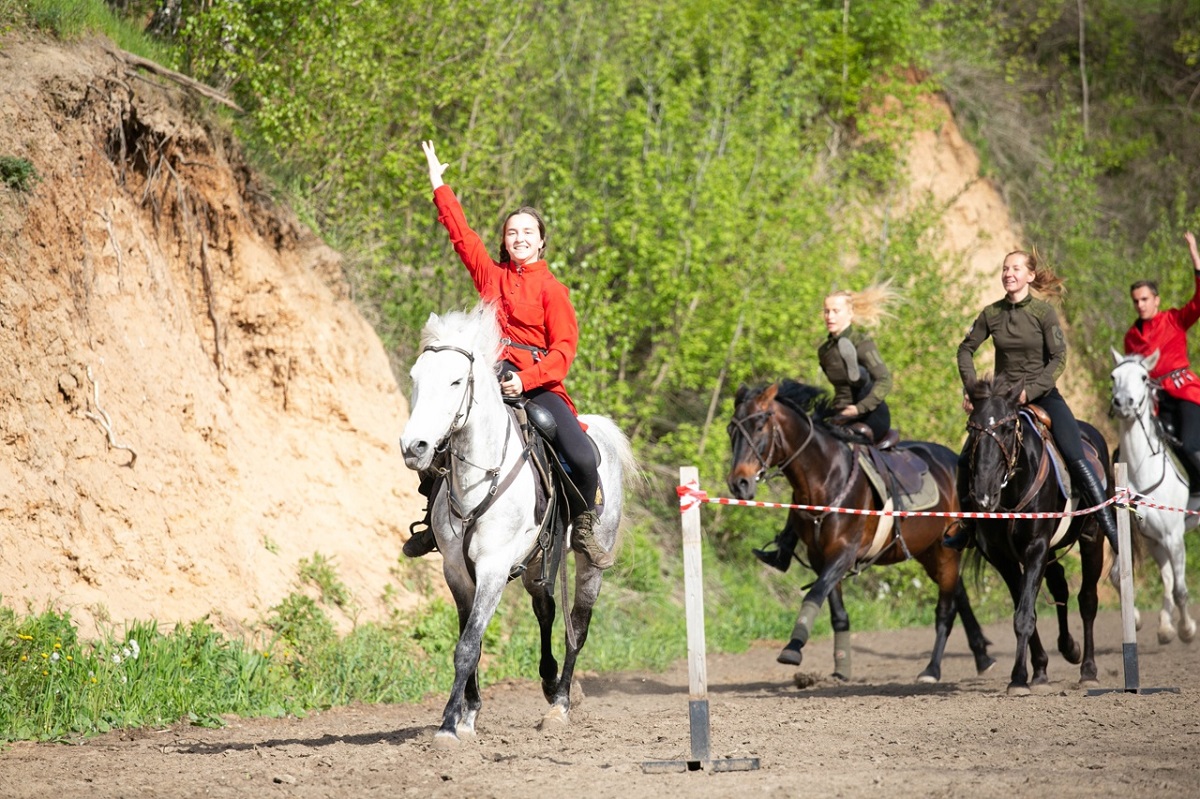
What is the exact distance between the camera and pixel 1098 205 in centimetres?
2667

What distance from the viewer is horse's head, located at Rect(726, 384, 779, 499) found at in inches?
391

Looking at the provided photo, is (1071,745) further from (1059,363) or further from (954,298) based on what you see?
(954,298)

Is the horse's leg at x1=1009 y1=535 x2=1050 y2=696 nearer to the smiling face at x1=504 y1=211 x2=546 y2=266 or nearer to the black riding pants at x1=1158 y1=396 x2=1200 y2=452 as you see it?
the black riding pants at x1=1158 y1=396 x2=1200 y2=452

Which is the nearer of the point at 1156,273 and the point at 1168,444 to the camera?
the point at 1168,444

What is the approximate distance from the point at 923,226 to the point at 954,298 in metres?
1.76

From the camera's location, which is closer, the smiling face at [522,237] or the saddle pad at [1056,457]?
the smiling face at [522,237]

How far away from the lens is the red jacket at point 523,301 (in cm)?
738

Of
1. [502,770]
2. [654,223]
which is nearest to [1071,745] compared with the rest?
[502,770]

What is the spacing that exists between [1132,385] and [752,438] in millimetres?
4148

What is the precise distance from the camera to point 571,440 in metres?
7.40

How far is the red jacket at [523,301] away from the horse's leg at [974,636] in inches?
228

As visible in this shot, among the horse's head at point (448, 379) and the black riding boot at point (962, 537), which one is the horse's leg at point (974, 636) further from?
the horse's head at point (448, 379)

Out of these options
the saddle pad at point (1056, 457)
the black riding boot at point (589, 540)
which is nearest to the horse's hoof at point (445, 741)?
the black riding boot at point (589, 540)

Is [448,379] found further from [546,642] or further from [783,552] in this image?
[783,552]
